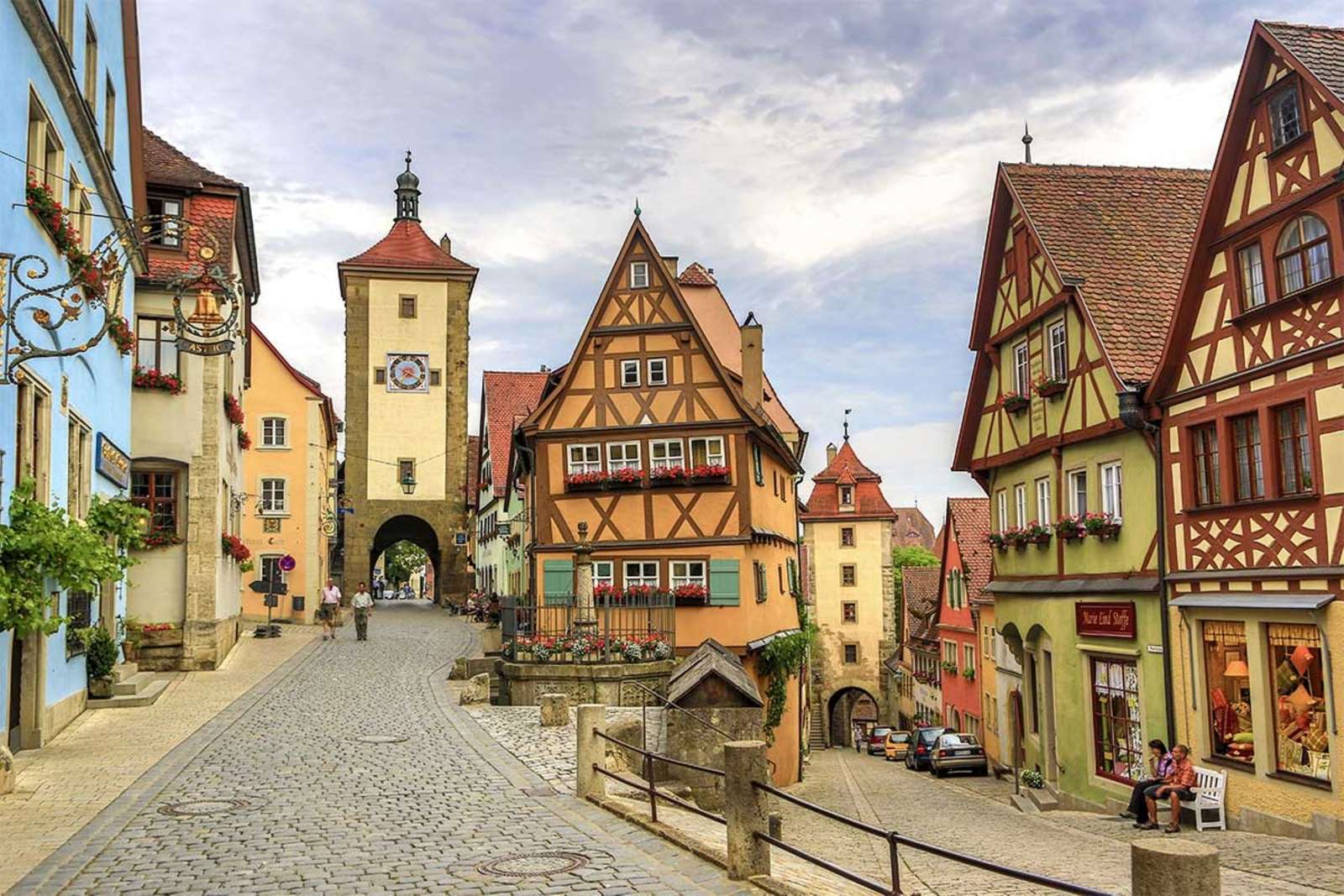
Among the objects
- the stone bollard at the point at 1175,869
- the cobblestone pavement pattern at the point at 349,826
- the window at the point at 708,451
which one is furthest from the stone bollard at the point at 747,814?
the window at the point at 708,451

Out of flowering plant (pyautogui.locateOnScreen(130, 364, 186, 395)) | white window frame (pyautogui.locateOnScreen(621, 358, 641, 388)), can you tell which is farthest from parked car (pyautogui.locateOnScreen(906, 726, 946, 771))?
flowering plant (pyautogui.locateOnScreen(130, 364, 186, 395))

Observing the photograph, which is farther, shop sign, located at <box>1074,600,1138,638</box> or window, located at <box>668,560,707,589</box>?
window, located at <box>668,560,707,589</box>

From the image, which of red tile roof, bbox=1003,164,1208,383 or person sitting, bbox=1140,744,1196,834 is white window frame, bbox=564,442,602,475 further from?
person sitting, bbox=1140,744,1196,834

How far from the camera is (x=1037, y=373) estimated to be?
23156 mm

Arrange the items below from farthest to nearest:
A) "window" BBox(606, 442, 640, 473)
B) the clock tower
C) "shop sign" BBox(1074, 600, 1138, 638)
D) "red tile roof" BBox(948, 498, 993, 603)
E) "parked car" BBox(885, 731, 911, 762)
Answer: the clock tower
"parked car" BBox(885, 731, 911, 762)
"red tile roof" BBox(948, 498, 993, 603)
"window" BBox(606, 442, 640, 473)
"shop sign" BBox(1074, 600, 1138, 638)

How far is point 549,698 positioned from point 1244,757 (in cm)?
972

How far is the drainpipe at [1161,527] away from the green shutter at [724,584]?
11.0 metres

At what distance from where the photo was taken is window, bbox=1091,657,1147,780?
19.9m

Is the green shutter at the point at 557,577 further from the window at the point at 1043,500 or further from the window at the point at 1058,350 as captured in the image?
the window at the point at 1058,350

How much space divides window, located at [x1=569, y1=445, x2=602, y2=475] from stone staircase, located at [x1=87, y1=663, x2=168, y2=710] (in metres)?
10.2

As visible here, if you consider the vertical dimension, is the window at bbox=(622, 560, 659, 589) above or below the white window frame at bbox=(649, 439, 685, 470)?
below

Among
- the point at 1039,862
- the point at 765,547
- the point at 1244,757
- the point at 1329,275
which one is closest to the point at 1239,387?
the point at 1329,275

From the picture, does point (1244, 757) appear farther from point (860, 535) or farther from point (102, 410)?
point (860, 535)

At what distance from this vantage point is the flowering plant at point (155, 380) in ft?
87.1
